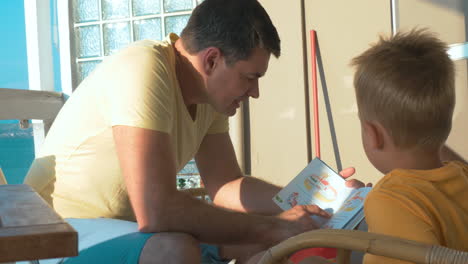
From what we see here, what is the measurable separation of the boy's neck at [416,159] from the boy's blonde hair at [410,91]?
16 millimetres

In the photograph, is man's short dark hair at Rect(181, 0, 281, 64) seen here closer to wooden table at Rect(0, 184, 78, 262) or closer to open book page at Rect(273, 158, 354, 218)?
open book page at Rect(273, 158, 354, 218)

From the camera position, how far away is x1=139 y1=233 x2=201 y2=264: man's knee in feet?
4.71

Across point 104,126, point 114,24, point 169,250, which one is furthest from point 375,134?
point 114,24

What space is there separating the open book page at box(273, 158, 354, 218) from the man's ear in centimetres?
46

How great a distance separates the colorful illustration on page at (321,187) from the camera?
1.73 m

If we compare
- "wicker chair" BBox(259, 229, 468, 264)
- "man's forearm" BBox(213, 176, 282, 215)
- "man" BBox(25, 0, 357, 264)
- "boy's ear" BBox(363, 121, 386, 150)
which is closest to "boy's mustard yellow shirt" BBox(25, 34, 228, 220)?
"man" BBox(25, 0, 357, 264)

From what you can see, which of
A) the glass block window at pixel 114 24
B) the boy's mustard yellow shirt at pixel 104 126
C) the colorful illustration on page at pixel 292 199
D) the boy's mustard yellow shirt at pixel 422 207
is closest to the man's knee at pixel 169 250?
the boy's mustard yellow shirt at pixel 104 126

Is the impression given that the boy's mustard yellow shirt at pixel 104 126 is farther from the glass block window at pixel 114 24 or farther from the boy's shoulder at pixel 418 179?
the glass block window at pixel 114 24

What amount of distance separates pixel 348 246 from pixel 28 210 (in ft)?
1.72

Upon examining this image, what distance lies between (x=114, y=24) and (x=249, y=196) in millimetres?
2498

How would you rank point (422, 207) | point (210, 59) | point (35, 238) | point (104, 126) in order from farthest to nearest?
point (210, 59)
point (104, 126)
point (422, 207)
point (35, 238)

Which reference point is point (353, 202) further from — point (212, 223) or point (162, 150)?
point (162, 150)

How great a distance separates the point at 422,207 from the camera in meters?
1.03

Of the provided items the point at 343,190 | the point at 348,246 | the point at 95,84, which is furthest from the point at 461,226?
the point at 95,84
